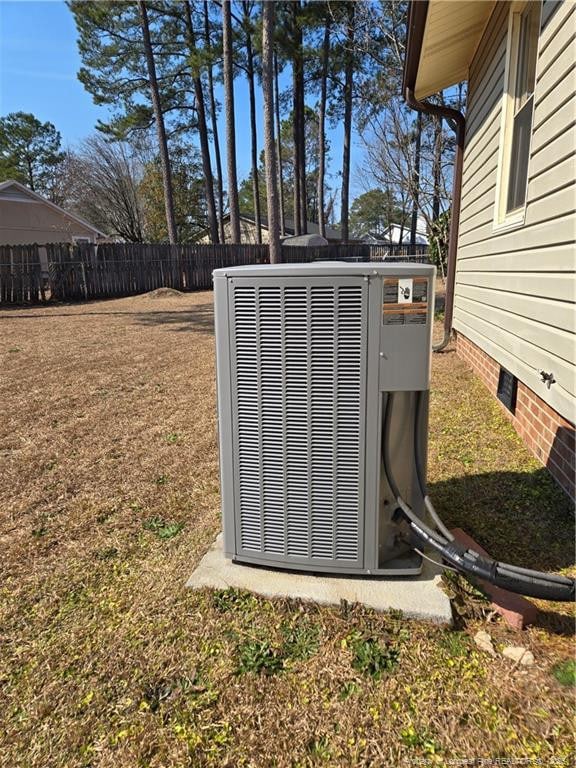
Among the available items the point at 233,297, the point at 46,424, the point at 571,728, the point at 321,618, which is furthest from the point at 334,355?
the point at 46,424

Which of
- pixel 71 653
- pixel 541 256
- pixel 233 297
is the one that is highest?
pixel 541 256

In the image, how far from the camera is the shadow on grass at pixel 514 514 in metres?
2.10

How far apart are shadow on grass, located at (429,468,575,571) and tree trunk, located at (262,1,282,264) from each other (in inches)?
447

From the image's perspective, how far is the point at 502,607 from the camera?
1765 millimetres

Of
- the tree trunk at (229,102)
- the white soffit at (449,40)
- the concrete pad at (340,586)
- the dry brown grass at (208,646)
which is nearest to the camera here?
the dry brown grass at (208,646)

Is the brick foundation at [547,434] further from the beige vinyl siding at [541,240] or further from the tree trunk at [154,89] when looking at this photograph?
the tree trunk at [154,89]

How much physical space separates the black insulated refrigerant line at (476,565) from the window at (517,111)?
247 cm

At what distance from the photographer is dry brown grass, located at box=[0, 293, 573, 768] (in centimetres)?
134

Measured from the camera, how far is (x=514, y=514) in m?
2.41

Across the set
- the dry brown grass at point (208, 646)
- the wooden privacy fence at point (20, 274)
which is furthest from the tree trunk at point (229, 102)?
the dry brown grass at point (208, 646)

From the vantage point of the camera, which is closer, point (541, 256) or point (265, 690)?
point (265, 690)

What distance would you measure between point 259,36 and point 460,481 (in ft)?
75.0

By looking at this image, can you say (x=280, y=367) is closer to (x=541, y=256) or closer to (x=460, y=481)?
(x=460, y=481)

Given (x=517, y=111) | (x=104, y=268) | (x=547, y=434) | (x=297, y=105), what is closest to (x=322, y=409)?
(x=547, y=434)
